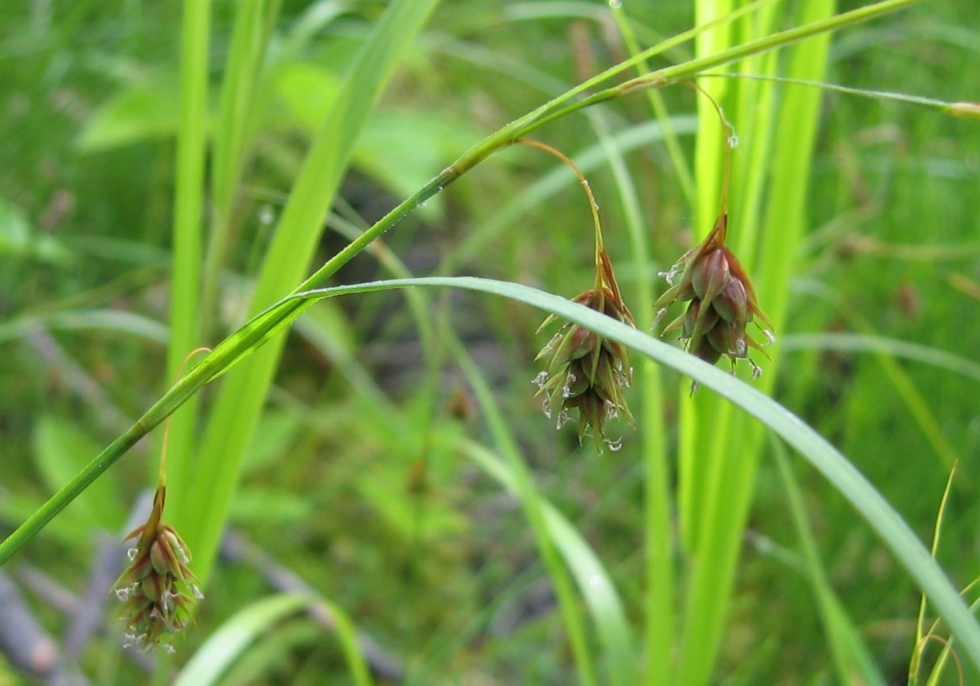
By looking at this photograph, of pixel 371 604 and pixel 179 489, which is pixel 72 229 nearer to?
pixel 371 604

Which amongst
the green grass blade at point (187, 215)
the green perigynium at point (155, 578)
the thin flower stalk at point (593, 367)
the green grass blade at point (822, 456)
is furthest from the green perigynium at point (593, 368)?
the green grass blade at point (187, 215)

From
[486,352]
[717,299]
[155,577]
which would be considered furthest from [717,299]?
[486,352]

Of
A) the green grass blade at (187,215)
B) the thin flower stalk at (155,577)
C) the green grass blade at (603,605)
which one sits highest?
the green grass blade at (187,215)

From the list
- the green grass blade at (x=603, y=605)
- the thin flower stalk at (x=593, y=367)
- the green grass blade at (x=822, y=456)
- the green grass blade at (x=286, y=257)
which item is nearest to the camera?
the green grass blade at (x=822, y=456)

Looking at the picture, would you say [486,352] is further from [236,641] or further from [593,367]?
[593,367]

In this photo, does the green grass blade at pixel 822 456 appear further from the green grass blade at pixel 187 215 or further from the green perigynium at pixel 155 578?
the green grass blade at pixel 187 215

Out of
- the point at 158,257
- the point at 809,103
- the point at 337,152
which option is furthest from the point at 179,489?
the point at 158,257

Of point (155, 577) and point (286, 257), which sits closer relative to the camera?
point (155, 577)
